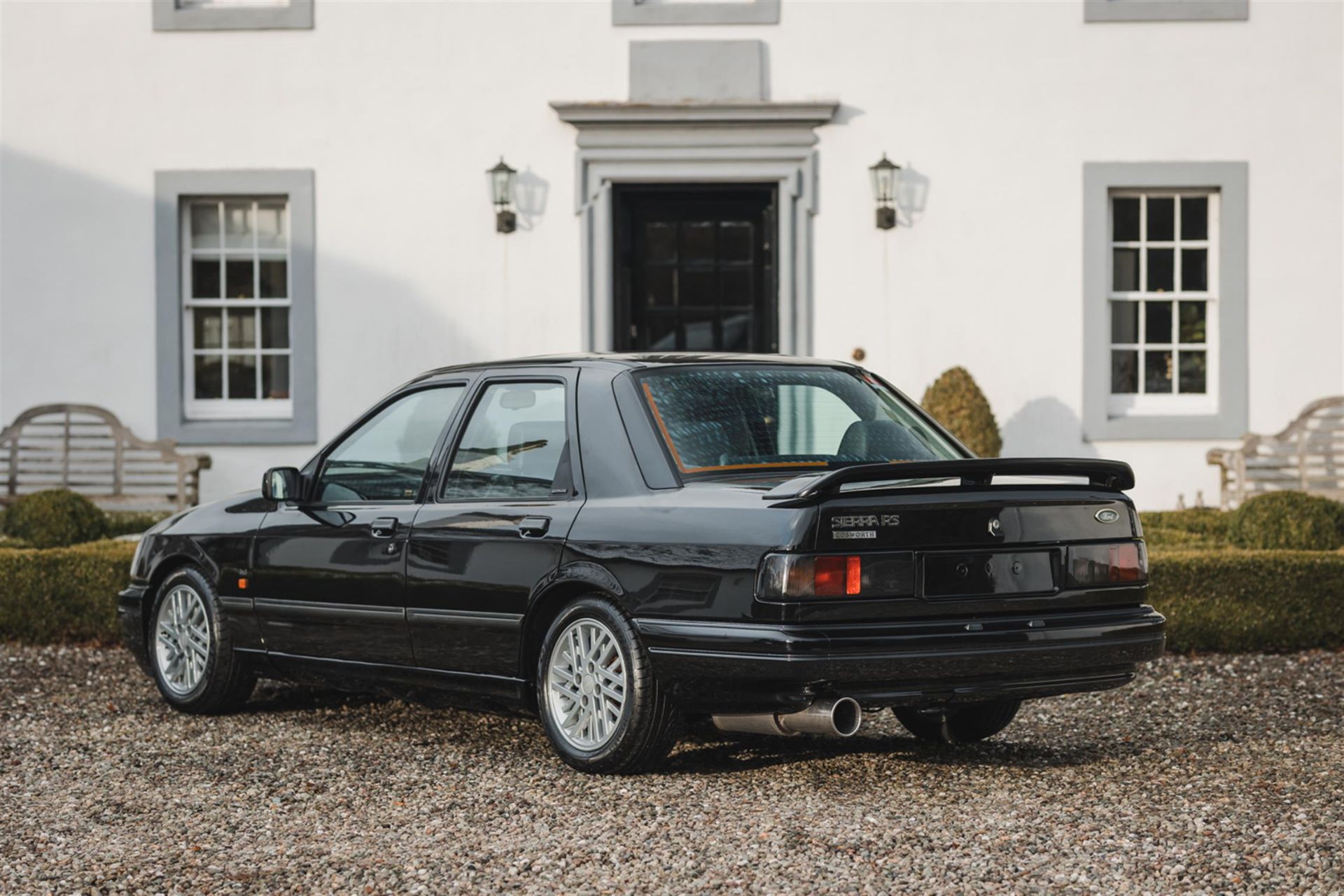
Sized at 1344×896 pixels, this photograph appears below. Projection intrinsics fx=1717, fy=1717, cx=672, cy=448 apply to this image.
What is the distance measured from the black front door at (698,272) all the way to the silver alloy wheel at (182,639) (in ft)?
22.5

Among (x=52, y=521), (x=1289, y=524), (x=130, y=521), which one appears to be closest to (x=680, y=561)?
(x=1289, y=524)

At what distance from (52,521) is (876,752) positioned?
674 centimetres

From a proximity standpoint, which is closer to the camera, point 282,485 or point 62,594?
point 282,485

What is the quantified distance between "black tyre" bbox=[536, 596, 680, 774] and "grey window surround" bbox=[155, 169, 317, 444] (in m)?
8.32

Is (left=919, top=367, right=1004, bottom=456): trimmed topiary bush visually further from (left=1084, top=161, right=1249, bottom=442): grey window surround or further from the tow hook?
the tow hook

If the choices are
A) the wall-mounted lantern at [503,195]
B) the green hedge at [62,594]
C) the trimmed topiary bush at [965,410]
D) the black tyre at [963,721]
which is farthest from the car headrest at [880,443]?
the wall-mounted lantern at [503,195]

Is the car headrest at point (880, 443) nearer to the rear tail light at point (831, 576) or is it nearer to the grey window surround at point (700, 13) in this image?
the rear tail light at point (831, 576)

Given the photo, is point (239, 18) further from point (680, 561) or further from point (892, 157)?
point (680, 561)

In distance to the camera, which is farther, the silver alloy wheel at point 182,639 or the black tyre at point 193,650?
the silver alloy wheel at point 182,639

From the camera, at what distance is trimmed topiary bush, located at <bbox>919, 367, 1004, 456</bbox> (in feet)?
41.6

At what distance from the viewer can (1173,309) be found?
13.6 meters

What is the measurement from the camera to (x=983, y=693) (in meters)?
5.13

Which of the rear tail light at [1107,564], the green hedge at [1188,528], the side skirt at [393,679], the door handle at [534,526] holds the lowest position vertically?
the side skirt at [393,679]

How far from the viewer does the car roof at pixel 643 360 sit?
591cm
